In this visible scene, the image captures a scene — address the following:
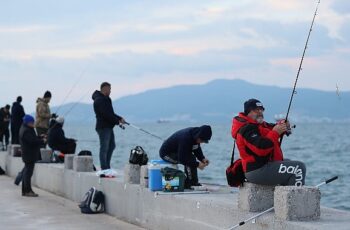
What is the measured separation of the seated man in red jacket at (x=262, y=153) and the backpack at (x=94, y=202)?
164 inches

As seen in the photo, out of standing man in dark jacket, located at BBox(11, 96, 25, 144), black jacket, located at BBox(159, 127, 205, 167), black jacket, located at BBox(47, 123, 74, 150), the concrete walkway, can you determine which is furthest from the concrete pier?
standing man in dark jacket, located at BBox(11, 96, 25, 144)

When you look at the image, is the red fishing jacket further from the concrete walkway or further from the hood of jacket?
the concrete walkway

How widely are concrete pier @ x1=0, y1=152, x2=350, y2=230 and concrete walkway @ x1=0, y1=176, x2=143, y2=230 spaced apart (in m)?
0.20

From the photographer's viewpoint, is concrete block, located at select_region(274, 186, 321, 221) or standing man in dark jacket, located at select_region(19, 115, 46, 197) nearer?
concrete block, located at select_region(274, 186, 321, 221)

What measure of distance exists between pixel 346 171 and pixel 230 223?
27213mm

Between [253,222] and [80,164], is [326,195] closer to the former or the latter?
[80,164]

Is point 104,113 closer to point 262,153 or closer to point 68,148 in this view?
point 68,148

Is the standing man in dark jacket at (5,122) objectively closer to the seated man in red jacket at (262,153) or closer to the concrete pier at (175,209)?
the concrete pier at (175,209)

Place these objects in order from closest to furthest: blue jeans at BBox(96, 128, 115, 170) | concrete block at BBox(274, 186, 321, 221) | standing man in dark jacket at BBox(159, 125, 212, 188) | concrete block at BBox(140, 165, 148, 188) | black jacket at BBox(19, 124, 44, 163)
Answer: concrete block at BBox(274, 186, 321, 221) < standing man in dark jacket at BBox(159, 125, 212, 188) < concrete block at BBox(140, 165, 148, 188) < blue jeans at BBox(96, 128, 115, 170) < black jacket at BBox(19, 124, 44, 163)

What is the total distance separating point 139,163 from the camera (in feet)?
32.5

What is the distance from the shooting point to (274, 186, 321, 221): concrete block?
6252 millimetres

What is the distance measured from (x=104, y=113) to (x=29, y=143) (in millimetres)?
1939

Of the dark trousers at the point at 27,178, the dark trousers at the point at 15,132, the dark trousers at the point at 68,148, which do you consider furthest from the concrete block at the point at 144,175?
the dark trousers at the point at 15,132

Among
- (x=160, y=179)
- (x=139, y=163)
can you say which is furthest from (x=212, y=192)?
(x=139, y=163)
